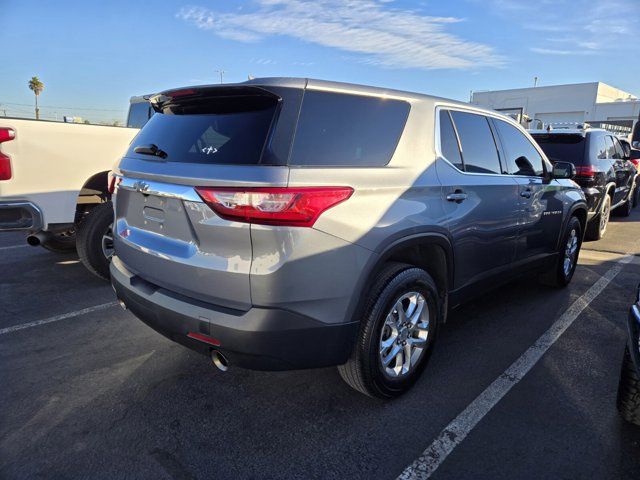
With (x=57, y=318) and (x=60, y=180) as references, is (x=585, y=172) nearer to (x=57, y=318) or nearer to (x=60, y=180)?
(x=60, y=180)

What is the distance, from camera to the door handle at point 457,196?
3.04 m

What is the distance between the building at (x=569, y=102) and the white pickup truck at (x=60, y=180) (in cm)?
4622

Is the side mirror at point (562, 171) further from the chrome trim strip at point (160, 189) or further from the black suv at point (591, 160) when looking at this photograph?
the chrome trim strip at point (160, 189)

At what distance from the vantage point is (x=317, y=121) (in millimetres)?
2395

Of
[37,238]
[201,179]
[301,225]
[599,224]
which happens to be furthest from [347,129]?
[599,224]

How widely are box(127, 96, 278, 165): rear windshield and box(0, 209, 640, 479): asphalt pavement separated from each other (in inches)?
58.4

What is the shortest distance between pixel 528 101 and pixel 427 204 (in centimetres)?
5432

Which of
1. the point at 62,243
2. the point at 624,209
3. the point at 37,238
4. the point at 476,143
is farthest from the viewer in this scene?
the point at 624,209

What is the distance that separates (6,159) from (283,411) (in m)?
3.28

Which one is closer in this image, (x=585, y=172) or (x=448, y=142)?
(x=448, y=142)

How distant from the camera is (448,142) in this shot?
10.4 ft

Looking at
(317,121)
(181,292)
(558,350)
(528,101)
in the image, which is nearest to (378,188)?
(317,121)

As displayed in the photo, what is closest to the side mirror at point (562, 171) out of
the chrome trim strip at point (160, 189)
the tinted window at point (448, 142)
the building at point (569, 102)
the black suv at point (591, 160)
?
the tinted window at point (448, 142)

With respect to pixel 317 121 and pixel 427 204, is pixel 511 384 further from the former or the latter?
pixel 317 121
